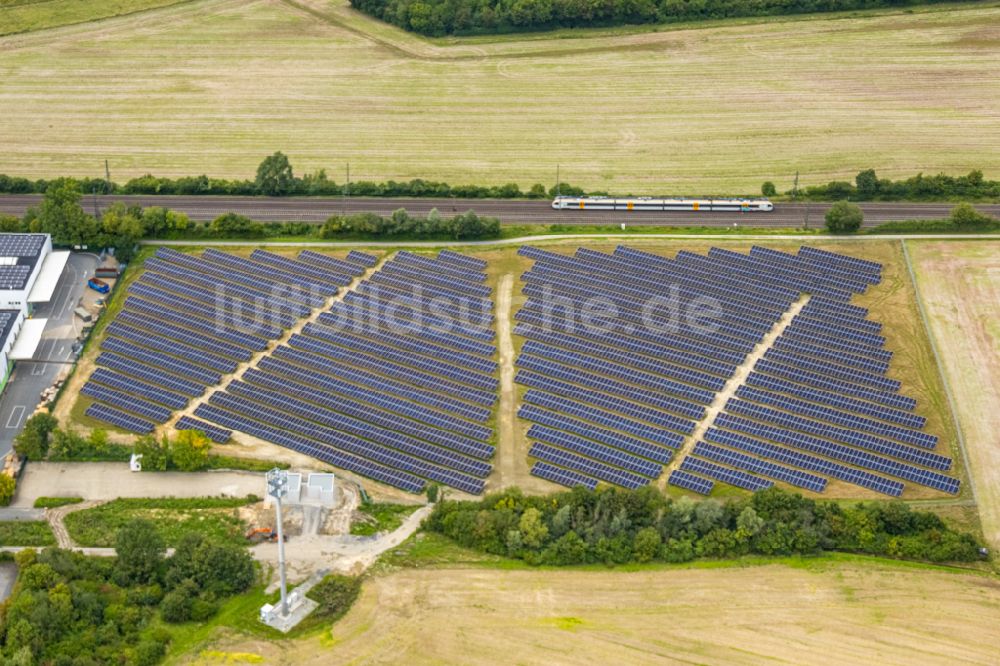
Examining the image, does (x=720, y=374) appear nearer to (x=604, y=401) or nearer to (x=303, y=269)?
(x=604, y=401)

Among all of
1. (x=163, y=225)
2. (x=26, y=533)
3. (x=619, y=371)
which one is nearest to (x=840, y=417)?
(x=619, y=371)

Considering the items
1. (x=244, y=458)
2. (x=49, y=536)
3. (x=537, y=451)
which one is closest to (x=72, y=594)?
(x=49, y=536)

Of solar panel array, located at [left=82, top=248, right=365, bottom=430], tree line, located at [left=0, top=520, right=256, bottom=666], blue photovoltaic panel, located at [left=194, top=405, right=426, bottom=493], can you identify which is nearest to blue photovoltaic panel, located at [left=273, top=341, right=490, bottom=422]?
solar panel array, located at [left=82, top=248, right=365, bottom=430]

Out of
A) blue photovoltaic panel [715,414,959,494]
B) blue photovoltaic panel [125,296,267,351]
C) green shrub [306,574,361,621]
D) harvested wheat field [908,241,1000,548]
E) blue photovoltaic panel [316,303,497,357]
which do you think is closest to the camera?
green shrub [306,574,361,621]

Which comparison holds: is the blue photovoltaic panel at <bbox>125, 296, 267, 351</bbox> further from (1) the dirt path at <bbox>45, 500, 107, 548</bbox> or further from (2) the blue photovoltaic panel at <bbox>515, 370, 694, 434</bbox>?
(2) the blue photovoltaic panel at <bbox>515, 370, 694, 434</bbox>

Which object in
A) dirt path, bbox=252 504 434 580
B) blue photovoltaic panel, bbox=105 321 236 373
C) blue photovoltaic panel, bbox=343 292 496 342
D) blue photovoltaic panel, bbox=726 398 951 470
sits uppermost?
blue photovoltaic panel, bbox=343 292 496 342

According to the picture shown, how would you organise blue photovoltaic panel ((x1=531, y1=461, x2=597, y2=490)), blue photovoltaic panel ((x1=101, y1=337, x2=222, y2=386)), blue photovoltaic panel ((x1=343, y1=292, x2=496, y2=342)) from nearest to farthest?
blue photovoltaic panel ((x1=531, y1=461, x2=597, y2=490))
blue photovoltaic panel ((x1=101, y1=337, x2=222, y2=386))
blue photovoltaic panel ((x1=343, y1=292, x2=496, y2=342))
